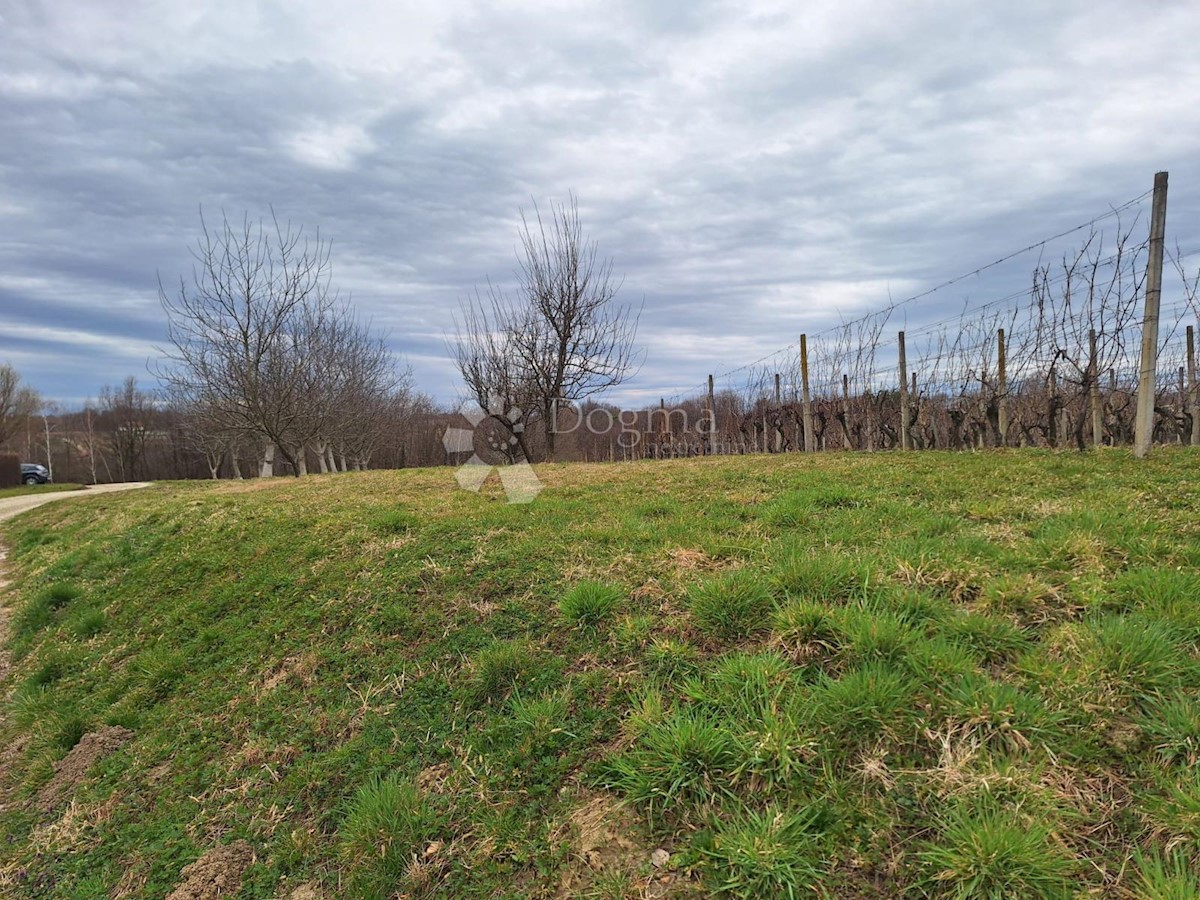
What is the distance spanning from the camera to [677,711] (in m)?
2.16

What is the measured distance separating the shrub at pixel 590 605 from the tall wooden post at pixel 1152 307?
5.55 m

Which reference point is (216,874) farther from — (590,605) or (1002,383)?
(1002,383)

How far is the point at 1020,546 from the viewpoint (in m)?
2.97

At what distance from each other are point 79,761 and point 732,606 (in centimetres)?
378

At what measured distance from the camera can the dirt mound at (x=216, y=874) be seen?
2154 mm

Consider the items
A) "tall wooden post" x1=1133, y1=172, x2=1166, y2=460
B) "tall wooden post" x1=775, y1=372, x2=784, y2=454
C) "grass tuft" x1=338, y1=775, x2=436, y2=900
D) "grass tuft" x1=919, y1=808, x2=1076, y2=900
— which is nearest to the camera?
"grass tuft" x1=919, y1=808, x2=1076, y2=900

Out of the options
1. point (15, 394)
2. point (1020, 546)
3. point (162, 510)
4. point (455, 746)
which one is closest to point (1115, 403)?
point (1020, 546)

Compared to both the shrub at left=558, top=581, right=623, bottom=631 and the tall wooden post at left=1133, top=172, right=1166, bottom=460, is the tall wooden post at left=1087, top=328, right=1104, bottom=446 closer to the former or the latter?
the tall wooden post at left=1133, top=172, right=1166, bottom=460

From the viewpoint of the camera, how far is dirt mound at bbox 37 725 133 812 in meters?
3.00

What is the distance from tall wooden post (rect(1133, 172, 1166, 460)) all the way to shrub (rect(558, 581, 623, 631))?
5548 millimetres

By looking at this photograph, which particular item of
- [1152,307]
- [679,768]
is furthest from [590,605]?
[1152,307]

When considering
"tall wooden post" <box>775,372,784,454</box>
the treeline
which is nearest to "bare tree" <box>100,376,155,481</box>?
the treeline

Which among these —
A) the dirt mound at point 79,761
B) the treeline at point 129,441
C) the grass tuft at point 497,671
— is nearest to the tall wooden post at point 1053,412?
the grass tuft at point 497,671

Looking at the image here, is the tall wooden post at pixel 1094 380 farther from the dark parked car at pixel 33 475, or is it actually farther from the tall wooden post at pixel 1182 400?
the dark parked car at pixel 33 475
